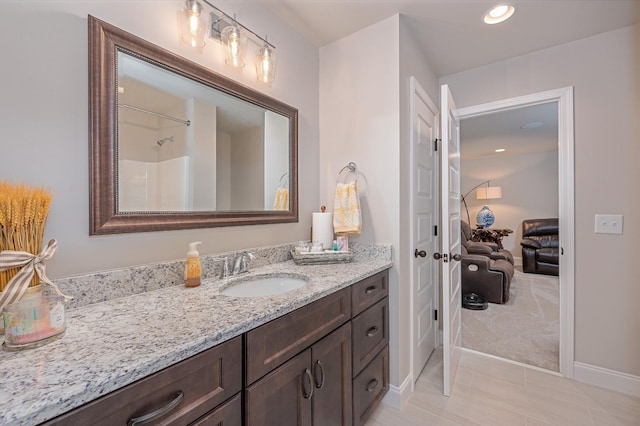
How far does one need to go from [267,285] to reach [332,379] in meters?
0.52

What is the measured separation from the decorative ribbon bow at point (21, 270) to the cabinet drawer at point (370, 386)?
1281 mm

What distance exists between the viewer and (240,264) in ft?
4.51

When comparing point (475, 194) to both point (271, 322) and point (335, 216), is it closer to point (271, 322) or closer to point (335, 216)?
point (335, 216)

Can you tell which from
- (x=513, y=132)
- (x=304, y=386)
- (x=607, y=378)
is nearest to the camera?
(x=304, y=386)

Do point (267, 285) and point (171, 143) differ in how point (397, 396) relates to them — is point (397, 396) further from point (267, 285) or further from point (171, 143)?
point (171, 143)

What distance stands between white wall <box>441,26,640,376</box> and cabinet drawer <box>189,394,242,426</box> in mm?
2354

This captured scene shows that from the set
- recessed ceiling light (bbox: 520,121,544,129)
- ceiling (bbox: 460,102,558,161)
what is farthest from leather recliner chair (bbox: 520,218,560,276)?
recessed ceiling light (bbox: 520,121,544,129)

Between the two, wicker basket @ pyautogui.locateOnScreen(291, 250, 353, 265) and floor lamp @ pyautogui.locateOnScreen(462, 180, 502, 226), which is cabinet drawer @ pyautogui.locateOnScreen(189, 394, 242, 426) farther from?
floor lamp @ pyautogui.locateOnScreen(462, 180, 502, 226)

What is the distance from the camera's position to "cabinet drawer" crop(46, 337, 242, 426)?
54 centimetres

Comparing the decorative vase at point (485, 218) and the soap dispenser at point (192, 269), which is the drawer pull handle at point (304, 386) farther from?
the decorative vase at point (485, 218)

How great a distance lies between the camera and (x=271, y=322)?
0.91 meters

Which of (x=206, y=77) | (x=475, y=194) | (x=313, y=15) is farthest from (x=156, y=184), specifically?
(x=475, y=194)

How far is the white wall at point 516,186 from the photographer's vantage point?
566 cm

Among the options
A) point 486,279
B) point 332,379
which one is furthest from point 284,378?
point 486,279
